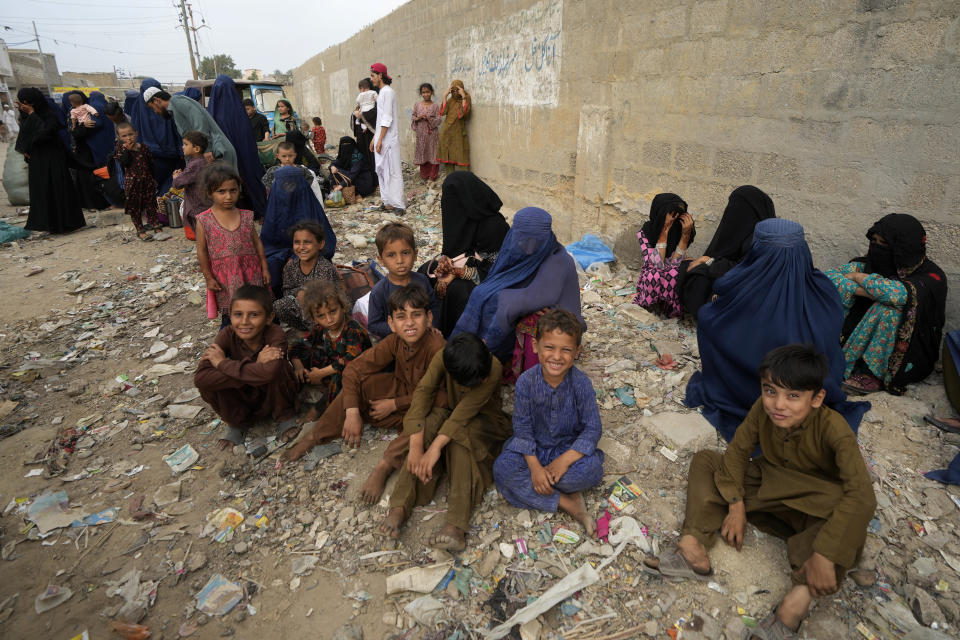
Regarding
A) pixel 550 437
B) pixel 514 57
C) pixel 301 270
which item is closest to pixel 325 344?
pixel 301 270

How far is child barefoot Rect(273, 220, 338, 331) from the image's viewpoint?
135 inches

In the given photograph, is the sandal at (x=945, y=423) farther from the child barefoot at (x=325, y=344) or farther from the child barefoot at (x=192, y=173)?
the child barefoot at (x=192, y=173)

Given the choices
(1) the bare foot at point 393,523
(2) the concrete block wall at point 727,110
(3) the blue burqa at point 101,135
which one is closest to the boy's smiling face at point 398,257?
(1) the bare foot at point 393,523

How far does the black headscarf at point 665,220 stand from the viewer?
3908 millimetres

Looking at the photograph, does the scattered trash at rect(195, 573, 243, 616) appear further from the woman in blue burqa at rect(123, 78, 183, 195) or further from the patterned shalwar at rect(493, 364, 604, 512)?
the woman in blue burqa at rect(123, 78, 183, 195)

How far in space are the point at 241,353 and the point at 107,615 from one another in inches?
51.2

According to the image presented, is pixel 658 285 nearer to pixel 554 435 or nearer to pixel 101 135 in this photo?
pixel 554 435

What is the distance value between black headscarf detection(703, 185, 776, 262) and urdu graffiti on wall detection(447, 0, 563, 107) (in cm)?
270

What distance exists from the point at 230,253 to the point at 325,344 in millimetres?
1062

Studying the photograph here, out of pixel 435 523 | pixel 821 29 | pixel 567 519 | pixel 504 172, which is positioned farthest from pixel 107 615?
pixel 504 172

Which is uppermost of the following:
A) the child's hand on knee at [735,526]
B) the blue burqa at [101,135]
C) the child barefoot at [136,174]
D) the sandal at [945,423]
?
the blue burqa at [101,135]

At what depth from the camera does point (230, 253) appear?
11.2 ft

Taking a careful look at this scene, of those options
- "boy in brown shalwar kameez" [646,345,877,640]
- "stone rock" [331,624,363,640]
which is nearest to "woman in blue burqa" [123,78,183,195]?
"stone rock" [331,624,363,640]


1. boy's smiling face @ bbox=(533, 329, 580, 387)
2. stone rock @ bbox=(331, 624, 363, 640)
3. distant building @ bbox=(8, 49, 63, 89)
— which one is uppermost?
distant building @ bbox=(8, 49, 63, 89)
